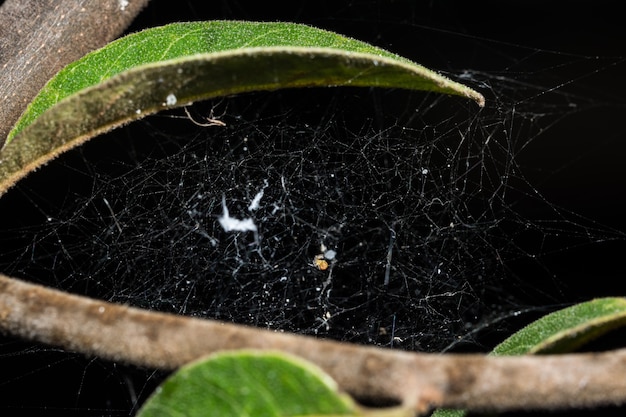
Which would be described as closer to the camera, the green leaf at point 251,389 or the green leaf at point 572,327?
the green leaf at point 251,389

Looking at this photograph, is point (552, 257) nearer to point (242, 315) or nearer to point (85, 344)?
point (242, 315)

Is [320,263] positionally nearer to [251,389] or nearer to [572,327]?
[572,327]

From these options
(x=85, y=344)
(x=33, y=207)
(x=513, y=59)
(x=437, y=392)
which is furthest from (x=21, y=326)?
(x=513, y=59)

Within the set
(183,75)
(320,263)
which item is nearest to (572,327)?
(183,75)

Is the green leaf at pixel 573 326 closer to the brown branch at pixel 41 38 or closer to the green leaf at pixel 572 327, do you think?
the green leaf at pixel 572 327

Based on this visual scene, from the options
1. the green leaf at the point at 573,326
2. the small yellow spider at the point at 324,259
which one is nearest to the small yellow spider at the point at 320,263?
the small yellow spider at the point at 324,259
